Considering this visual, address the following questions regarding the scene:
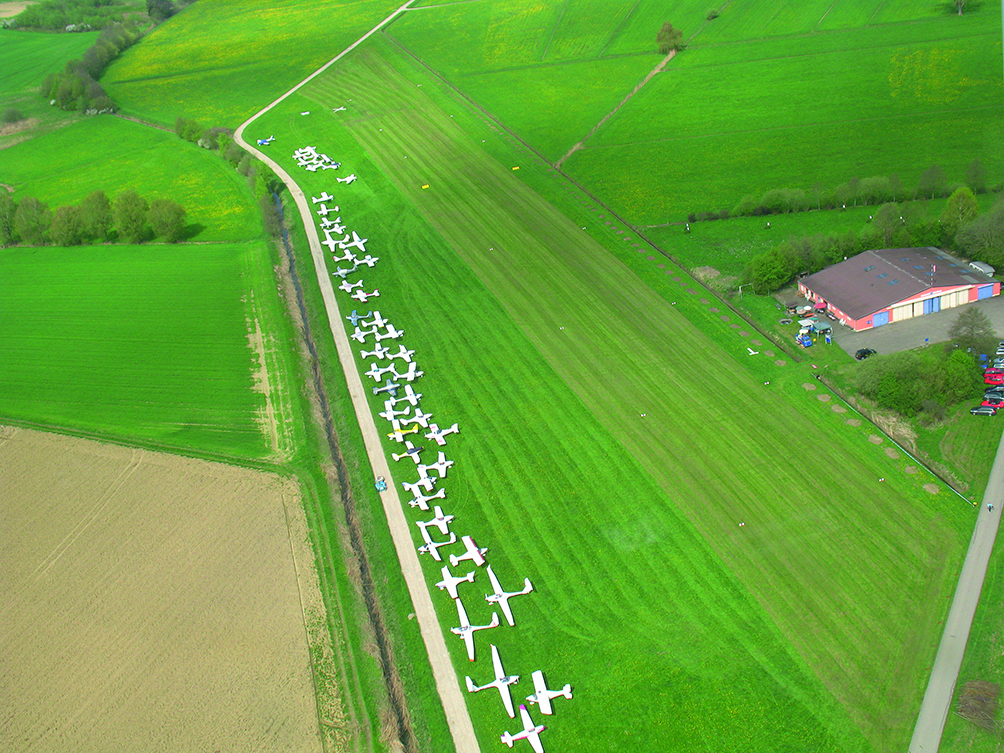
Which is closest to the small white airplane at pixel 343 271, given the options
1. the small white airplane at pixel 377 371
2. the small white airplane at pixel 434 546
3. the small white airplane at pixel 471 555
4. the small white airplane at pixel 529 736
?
the small white airplane at pixel 377 371

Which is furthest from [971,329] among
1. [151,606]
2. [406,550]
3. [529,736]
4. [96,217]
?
[96,217]

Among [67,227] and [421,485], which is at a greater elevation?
[67,227]

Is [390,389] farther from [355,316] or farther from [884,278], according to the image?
[884,278]

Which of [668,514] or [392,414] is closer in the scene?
[668,514]

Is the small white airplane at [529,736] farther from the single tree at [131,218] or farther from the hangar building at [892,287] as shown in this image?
the single tree at [131,218]

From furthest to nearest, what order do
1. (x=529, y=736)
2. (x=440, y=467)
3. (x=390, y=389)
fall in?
1. (x=390, y=389)
2. (x=440, y=467)
3. (x=529, y=736)

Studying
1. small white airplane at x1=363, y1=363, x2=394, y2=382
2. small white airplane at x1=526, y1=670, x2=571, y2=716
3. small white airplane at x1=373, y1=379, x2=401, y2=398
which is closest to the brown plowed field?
small white airplane at x1=526, y1=670, x2=571, y2=716
